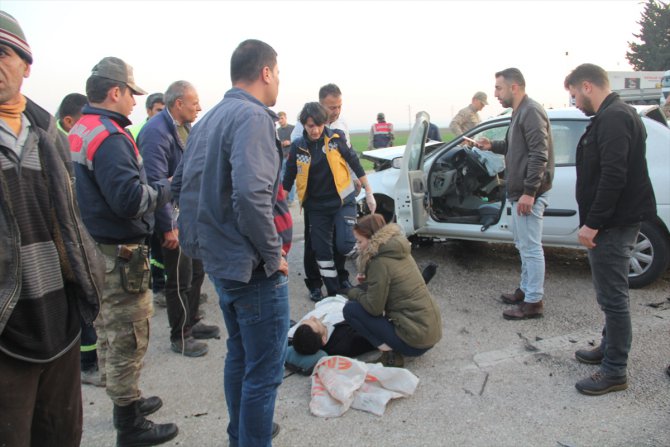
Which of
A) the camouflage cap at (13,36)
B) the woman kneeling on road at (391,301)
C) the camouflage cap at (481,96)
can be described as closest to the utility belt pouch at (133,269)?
the camouflage cap at (13,36)

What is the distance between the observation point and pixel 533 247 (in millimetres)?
4309

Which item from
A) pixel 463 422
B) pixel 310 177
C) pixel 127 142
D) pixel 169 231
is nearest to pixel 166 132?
pixel 169 231

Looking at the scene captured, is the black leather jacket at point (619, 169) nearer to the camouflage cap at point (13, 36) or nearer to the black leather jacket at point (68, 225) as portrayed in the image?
the black leather jacket at point (68, 225)

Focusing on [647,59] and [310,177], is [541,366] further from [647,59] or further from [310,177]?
[647,59]

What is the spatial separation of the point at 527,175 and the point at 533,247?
660mm

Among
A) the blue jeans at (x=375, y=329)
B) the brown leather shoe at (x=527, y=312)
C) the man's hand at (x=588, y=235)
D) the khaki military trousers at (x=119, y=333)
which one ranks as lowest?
the brown leather shoe at (x=527, y=312)

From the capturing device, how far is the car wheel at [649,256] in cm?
459

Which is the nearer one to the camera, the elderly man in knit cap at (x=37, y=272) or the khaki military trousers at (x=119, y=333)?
the elderly man in knit cap at (x=37, y=272)

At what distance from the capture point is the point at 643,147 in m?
2.97

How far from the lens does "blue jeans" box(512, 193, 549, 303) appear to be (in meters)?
4.27

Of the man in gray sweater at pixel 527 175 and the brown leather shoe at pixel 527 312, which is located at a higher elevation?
the man in gray sweater at pixel 527 175

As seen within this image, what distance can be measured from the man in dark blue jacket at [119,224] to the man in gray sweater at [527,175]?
9.88ft

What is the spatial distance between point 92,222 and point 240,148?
4.12 ft

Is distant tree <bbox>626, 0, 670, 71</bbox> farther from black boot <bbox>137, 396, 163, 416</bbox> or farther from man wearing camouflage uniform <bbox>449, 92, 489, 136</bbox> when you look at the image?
black boot <bbox>137, 396, 163, 416</bbox>
